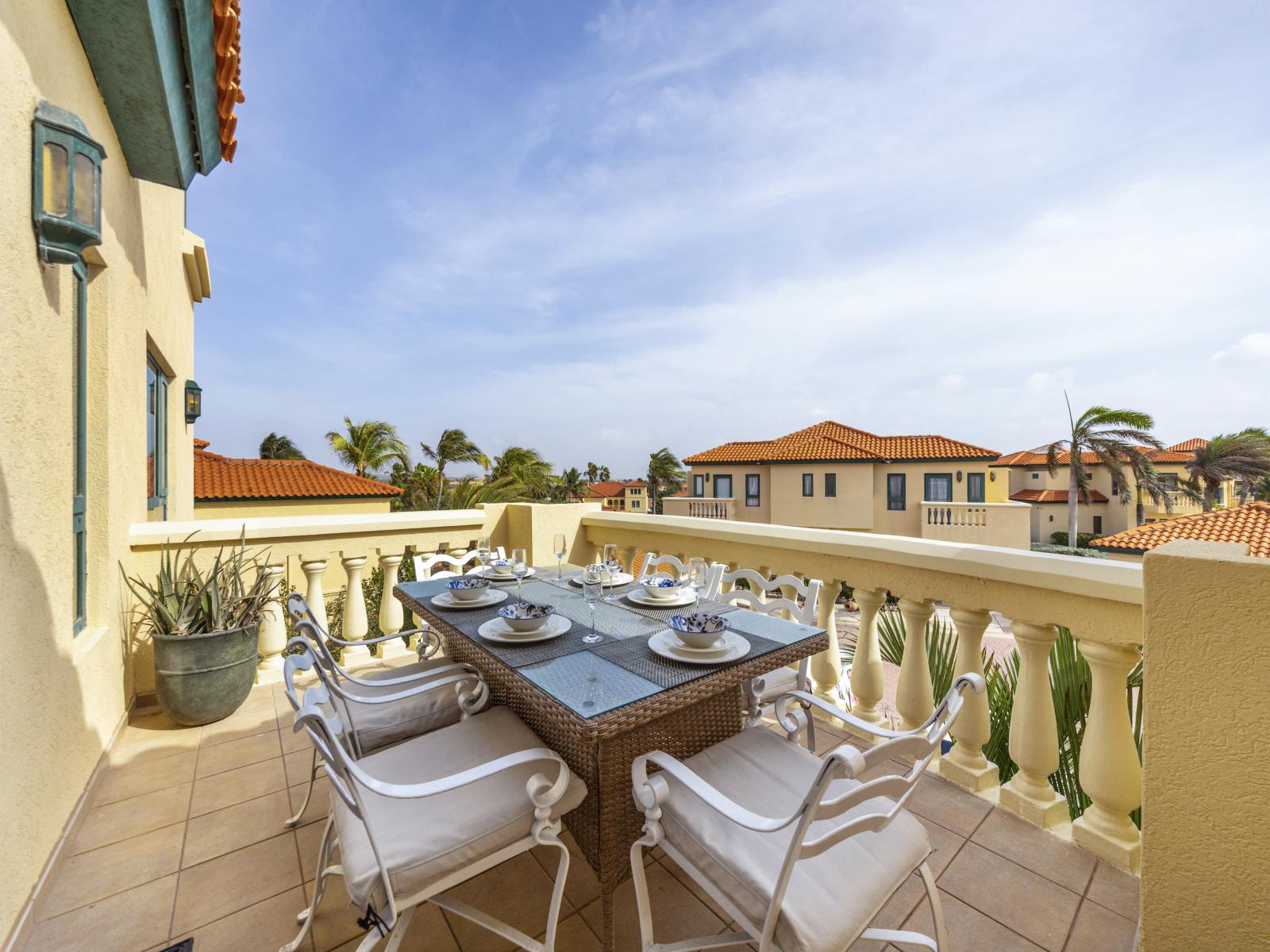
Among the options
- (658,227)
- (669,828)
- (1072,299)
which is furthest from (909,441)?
(669,828)

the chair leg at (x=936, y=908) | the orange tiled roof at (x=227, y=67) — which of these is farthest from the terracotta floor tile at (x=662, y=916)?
the orange tiled roof at (x=227, y=67)

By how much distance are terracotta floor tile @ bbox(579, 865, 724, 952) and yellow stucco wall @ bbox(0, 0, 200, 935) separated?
171 centimetres

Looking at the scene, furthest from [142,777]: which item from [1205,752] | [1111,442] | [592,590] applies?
[1111,442]

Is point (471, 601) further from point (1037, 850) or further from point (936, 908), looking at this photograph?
point (1037, 850)

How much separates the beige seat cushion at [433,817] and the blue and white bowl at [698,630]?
1.78 ft

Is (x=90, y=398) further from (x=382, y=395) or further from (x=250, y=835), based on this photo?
(x=382, y=395)

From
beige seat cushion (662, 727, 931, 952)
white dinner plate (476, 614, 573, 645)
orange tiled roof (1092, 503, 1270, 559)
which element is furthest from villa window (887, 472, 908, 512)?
beige seat cushion (662, 727, 931, 952)

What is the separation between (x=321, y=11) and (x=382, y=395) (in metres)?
27.9

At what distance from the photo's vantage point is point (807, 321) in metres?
14.8

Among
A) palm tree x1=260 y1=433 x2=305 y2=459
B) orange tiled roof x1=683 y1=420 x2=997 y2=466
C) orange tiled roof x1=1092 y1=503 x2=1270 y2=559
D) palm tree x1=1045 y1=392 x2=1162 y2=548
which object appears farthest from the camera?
palm tree x1=260 y1=433 x2=305 y2=459

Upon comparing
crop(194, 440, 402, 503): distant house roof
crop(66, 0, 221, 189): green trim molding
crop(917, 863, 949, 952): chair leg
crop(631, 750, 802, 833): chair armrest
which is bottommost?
crop(917, 863, 949, 952): chair leg

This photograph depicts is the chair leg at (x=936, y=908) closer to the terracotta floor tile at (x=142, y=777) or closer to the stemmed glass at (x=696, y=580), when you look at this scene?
the stemmed glass at (x=696, y=580)

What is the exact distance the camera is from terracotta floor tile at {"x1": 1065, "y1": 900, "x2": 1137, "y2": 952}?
56.5 inches

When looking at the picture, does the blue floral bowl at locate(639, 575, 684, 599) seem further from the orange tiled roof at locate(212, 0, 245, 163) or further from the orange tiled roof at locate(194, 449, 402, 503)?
the orange tiled roof at locate(194, 449, 402, 503)
